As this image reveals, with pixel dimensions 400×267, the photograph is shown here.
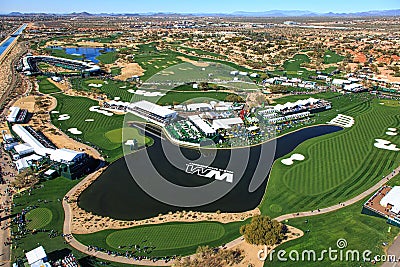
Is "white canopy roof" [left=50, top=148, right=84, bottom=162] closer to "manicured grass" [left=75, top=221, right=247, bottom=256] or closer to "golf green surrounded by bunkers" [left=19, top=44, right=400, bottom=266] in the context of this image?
"golf green surrounded by bunkers" [left=19, top=44, right=400, bottom=266]

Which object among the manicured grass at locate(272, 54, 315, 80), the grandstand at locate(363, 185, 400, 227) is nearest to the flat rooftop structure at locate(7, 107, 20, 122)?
the grandstand at locate(363, 185, 400, 227)

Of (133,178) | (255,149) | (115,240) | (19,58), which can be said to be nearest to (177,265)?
(115,240)

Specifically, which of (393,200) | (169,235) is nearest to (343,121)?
(393,200)

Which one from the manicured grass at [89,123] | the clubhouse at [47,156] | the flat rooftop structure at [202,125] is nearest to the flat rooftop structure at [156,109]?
the manicured grass at [89,123]

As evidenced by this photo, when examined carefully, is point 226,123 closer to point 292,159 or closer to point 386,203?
point 292,159

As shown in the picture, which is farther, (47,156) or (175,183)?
(47,156)

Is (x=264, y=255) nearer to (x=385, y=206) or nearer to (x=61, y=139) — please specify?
(x=385, y=206)

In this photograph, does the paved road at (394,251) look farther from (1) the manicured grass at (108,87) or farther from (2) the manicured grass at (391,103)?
(1) the manicured grass at (108,87)
